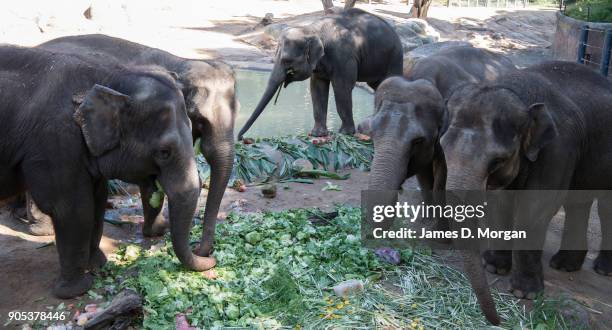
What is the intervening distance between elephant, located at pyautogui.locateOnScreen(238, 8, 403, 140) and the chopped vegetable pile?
11.6 ft

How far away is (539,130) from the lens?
13.8ft

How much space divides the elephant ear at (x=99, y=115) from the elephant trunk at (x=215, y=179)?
3.19 feet

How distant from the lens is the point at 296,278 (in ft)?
15.5

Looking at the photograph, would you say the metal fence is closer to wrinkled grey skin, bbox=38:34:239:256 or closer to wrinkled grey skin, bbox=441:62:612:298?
wrinkled grey skin, bbox=441:62:612:298

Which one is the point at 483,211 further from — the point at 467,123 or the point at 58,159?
the point at 58,159

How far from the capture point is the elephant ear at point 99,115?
413 centimetres

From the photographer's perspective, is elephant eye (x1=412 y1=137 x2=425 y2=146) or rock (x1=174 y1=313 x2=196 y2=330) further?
elephant eye (x1=412 y1=137 x2=425 y2=146)

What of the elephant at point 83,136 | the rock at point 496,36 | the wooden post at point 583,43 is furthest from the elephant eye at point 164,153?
the rock at point 496,36

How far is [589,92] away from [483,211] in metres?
1.47

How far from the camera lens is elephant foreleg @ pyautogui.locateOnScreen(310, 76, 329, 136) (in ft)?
31.1

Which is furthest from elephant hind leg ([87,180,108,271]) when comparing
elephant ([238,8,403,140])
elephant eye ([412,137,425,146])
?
elephant ([238,8,403,140])

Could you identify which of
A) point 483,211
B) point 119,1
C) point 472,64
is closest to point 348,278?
point 483,211

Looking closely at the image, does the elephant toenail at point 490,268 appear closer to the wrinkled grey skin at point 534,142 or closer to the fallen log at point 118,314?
the wrinkled grey skin at point 534,142

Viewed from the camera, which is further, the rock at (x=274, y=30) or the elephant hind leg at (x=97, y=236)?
the rock at (x=274, y=30)
